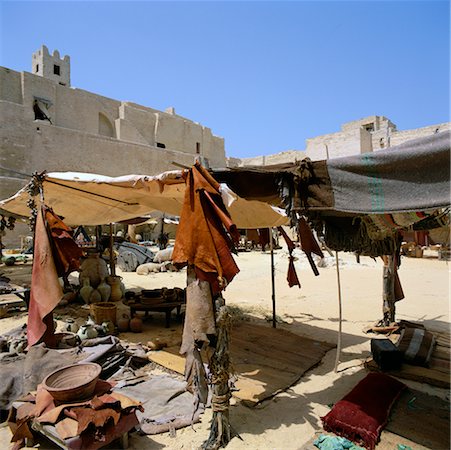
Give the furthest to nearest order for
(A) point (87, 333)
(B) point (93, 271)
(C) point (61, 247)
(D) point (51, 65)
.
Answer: (D) point (51, 65)
(B) point (93, 271)
(A) point (87, 333)
(C) point (61, 247)

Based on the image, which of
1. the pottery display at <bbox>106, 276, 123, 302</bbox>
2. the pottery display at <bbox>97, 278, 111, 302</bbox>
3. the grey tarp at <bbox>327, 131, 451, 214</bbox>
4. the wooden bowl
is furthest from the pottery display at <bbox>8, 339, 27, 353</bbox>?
the grey tarp at <bbox>327, 131, 451, 214</bbox>

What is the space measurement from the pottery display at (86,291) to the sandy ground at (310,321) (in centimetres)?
124

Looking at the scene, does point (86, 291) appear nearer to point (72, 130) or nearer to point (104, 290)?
point (104, 290)

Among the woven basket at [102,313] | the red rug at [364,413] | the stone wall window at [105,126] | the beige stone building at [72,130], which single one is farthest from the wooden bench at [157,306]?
the stone wall window at [105,126]

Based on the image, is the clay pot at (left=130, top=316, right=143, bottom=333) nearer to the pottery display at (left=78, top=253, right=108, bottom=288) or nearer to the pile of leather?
the pottery display at (left=78, top=253, right=108, bottom=288)

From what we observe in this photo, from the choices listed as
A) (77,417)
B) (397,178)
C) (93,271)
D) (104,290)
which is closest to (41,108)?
(93,271)

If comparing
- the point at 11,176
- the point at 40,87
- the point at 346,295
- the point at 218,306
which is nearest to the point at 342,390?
the point at 218,306

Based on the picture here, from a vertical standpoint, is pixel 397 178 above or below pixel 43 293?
above

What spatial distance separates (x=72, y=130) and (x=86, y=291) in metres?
21.4

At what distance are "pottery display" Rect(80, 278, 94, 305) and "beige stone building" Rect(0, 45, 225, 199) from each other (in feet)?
33.7

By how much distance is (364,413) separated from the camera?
2.97 metres

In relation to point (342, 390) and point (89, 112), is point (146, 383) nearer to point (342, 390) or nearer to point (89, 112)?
point (342, 390)

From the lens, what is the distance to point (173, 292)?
21.4 feet

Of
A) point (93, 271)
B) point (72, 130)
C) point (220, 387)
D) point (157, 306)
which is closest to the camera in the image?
point (220, 387)
